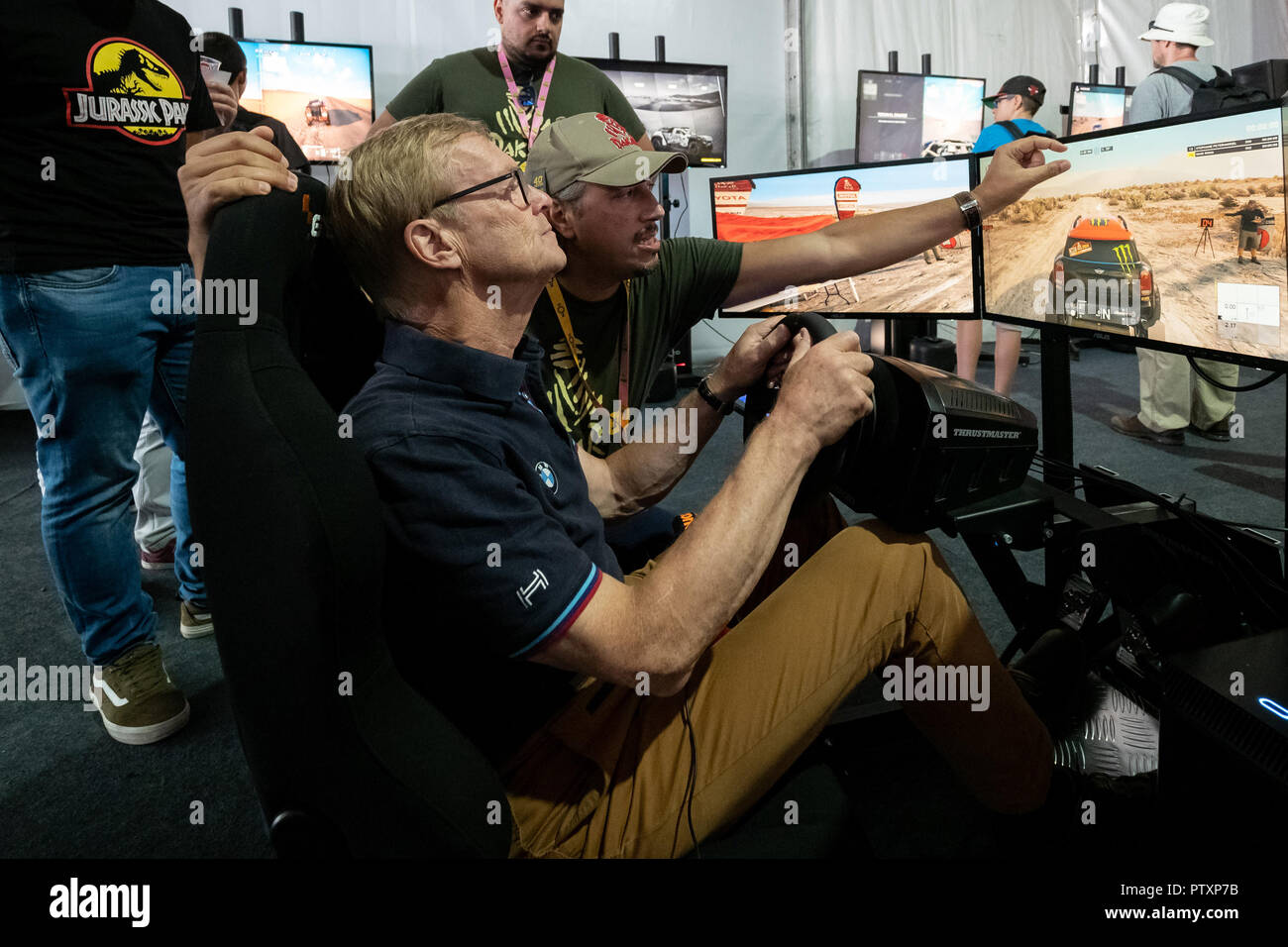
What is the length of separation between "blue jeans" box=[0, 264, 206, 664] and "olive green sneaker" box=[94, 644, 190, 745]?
4 centimetres

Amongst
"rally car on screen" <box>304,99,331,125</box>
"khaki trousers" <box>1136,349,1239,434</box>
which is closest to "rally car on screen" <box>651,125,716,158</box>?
"rally car on screen" <box>304,99,331,125</box>

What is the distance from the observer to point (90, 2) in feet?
4.96

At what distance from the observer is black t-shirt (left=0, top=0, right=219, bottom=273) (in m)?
1.48

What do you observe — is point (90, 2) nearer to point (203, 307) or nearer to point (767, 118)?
point (203, 307)

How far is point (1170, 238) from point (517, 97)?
190cm

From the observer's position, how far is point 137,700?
1.71 metres

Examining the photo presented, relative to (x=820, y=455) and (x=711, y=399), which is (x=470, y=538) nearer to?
(x=820, y=455)

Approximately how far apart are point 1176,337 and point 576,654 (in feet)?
3.58

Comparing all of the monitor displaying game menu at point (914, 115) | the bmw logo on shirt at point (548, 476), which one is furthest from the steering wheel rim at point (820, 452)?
the monitor displaying game menu at point (914, 115)

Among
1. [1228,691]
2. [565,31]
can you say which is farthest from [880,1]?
[1228,691]

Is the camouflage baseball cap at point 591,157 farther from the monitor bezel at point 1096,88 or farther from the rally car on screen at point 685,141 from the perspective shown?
the monitor bezel at point 1096,88

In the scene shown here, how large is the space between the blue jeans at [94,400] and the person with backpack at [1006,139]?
3.41m

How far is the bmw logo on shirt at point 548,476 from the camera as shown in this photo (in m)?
0.95

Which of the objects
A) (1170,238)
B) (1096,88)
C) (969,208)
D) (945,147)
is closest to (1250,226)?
(1170,238)
